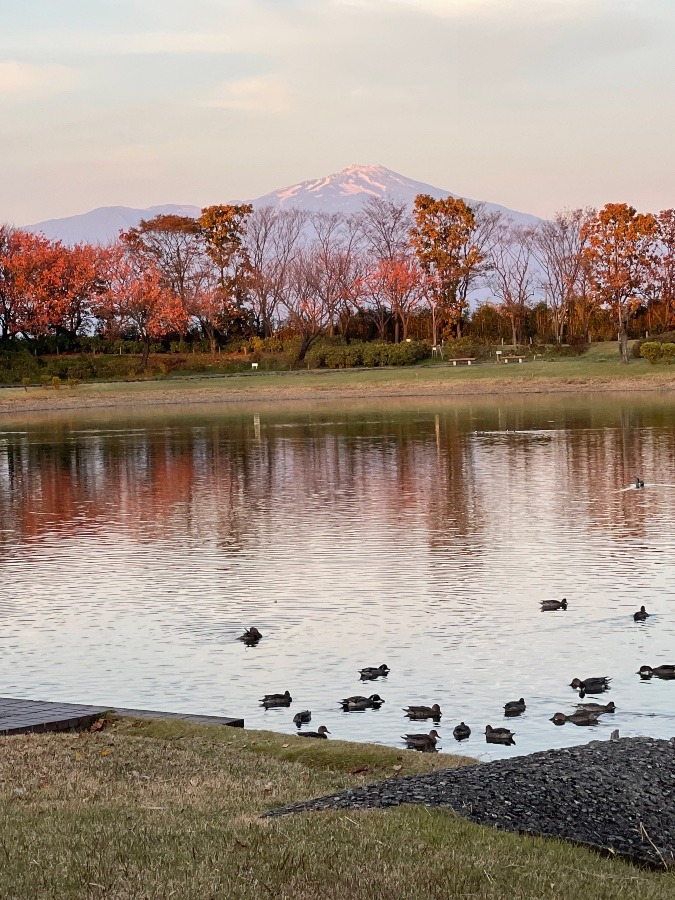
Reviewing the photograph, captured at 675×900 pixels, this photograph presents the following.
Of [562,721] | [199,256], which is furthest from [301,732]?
[199,256]

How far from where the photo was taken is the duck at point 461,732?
10.8 metres

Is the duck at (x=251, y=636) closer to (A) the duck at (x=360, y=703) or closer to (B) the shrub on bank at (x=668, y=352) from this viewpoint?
(A) the duck at (x=360, y=703)

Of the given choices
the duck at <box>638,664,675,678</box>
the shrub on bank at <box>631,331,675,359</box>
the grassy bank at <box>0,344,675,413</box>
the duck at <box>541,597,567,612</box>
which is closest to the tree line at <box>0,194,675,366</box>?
the shrub on bank at <box>631,331,675,359</box>

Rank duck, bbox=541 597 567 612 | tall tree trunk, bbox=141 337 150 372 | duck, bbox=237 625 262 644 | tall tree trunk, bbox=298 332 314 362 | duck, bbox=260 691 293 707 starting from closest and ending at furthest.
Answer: duck, bbox=260 691 293 707 < duck, bbox=237 625 262 644 < duck, bbox=541 597 567 612 < tall tree trunk, bbox=298 332 314 362 < tall tree trunk, bbox=141 337 150 372

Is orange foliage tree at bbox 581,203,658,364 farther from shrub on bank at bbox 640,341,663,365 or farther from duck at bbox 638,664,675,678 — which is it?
duck at bbox 638,664,675,678

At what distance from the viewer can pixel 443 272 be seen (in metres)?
82.4

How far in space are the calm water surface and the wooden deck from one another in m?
0.92

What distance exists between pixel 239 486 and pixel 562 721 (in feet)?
64.9

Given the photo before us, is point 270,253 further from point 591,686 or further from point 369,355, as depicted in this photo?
point 591,686

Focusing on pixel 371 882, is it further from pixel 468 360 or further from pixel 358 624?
pixel 468 360

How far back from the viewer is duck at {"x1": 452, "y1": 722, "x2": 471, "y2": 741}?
425 inches

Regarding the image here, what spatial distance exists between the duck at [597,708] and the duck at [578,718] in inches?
2.9

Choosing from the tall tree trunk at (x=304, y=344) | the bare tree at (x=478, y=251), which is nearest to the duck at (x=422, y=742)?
the tall tree trunk at (x=304, y=344)

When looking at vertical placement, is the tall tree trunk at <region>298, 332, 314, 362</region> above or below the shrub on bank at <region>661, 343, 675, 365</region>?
above
